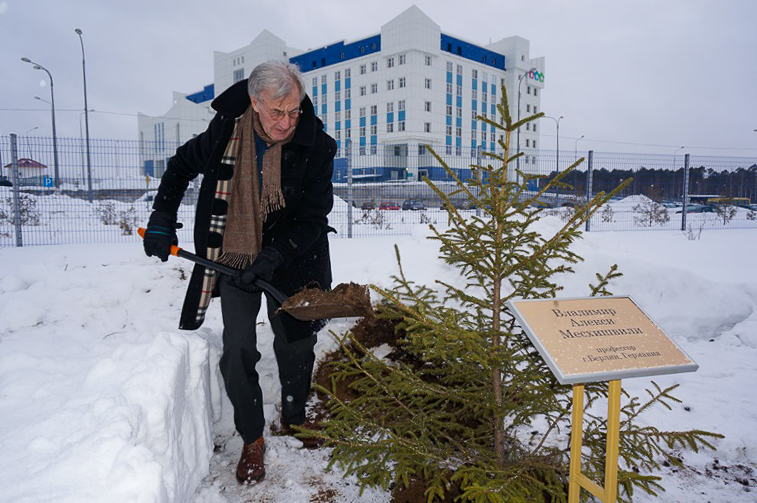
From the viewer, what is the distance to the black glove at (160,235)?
2.52 meters

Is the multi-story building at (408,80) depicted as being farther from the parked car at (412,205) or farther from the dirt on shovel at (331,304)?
the dirt on shovel at (331,304)

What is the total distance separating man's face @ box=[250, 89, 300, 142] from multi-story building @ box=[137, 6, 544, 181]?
30.7 m

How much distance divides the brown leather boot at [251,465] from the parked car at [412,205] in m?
10.8

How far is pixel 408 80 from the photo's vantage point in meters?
36.4

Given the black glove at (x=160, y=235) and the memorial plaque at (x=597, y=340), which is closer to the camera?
the memorial plaque at (x=597, y=340)

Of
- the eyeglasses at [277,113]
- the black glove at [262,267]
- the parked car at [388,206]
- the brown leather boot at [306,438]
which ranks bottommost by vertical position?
the brown leather boot at [306,438]

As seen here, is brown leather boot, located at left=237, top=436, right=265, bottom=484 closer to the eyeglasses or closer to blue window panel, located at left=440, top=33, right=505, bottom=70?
the eyeglasses

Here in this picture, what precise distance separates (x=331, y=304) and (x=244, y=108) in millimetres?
1149

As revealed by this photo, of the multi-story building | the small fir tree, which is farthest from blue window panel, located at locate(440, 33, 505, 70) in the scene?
the small fir tree

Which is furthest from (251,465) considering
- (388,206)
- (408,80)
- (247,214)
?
(408,80)

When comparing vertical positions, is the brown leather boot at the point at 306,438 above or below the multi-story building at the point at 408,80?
below

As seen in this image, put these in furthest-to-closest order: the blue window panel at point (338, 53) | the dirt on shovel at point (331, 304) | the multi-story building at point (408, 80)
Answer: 1. the blue window panel at point (338, 53)
2. the multi-story building at point (408, 80)
3. the dirt on shovel at point (331, 304)

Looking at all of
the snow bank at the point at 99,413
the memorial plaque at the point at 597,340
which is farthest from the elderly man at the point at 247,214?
the memorial plaque at the point at 597,340

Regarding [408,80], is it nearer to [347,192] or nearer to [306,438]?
[347,192]
